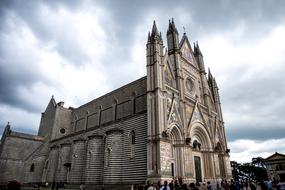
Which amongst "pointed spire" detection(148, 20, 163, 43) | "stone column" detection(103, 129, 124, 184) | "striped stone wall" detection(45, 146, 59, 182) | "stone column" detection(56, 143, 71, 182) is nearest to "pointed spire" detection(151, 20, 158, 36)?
"pointed spire" detection(148, 20, 163, 43)

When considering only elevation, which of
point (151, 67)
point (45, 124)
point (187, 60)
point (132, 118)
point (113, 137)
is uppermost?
point (187, 60)

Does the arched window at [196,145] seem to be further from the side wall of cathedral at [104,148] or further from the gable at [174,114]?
the side wall of cathedral at [104,148]

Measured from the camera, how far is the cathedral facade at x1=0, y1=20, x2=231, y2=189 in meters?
19.4

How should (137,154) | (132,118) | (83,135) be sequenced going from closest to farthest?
1. (137,154)
2. (132,118)
3. (83,135)

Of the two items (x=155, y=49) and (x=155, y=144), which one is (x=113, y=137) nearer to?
(x=155, y=144)

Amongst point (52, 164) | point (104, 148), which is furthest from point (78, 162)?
point (52, 164)

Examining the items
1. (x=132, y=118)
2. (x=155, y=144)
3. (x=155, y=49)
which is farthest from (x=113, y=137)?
(x=155, y=49)

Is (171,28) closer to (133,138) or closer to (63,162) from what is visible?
(133,138)

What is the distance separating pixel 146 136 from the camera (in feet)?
64.6

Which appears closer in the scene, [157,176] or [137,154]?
[157,176]

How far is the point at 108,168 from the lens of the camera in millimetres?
20672

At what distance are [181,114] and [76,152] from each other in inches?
505

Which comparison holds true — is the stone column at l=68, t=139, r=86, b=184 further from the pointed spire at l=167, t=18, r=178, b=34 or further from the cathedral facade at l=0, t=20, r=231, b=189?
the pointed spire at l=167, t=18, r=178, b=34

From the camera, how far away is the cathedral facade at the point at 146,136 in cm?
1944
